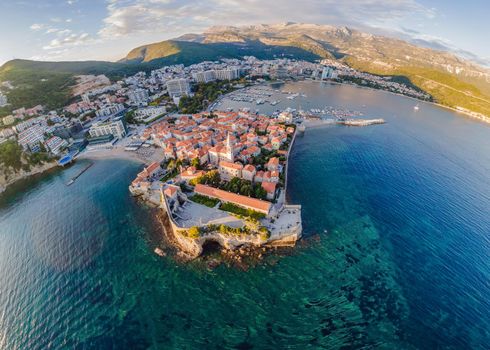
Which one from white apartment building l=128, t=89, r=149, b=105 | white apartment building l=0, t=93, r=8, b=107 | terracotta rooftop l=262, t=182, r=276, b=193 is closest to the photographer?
terracotta rooftop l=262, t=182, r=276, b=193

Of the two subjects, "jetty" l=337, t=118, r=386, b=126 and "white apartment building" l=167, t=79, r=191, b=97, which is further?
"white apartment building" l=167, t=79, r=191, b=97

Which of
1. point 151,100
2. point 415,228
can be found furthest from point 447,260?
point 151,100

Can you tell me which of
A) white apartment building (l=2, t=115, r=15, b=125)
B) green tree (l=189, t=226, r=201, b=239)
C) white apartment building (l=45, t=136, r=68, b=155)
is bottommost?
green tree (l=189, t=226, r=201, b=239)

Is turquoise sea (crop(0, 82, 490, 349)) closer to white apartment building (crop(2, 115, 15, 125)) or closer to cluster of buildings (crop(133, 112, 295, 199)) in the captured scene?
cluster of buildings (crop(133, 112, 295, 199))

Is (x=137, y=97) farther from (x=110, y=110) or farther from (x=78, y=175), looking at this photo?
(x=78, y=175)

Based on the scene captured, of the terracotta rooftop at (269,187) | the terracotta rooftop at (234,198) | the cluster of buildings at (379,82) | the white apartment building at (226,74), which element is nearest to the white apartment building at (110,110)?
the white apartment building at (226,74)

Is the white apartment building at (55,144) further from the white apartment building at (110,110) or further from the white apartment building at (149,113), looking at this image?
the white apartment building at (149,113)

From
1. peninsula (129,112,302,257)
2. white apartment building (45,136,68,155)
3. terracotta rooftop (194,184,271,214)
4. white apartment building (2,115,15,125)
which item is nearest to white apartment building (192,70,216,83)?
peninsula (129,112,302,257)

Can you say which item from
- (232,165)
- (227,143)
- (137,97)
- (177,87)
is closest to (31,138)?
(137,97)
